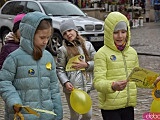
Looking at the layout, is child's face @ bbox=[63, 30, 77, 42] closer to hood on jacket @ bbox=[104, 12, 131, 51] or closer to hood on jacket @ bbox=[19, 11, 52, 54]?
hood on jacket @ bbox=[104, 12, 131, 51]

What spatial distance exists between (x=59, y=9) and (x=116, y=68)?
12.6 meters

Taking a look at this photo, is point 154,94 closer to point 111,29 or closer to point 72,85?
point 111,29

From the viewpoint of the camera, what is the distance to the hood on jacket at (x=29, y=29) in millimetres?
4070

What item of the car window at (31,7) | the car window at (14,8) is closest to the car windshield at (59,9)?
the car window at (31,7)

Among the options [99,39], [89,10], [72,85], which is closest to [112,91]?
[72,85]

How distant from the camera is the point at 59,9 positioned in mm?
17000

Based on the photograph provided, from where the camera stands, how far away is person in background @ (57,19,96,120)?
554cm

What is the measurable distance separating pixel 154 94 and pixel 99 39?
1239 cm

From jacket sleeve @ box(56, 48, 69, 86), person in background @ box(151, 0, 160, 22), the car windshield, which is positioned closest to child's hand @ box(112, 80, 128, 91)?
jacket sleeve @ box(56, 48, 69, 86)

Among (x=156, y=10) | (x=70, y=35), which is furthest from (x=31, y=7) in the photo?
(x=156, y=10)

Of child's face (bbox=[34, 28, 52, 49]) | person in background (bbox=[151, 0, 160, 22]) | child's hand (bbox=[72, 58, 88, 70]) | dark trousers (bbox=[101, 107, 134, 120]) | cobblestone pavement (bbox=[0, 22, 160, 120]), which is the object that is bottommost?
person in background (bbox=[151, 0, 160, 22])

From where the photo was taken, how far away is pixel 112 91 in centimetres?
436

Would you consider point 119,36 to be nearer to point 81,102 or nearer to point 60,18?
point 81,102

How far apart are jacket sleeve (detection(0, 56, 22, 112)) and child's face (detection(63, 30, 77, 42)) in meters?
1.57
